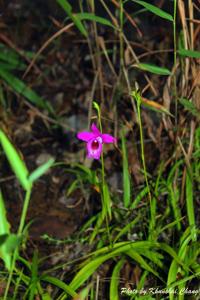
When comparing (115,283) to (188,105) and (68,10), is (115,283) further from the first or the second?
(68,10)

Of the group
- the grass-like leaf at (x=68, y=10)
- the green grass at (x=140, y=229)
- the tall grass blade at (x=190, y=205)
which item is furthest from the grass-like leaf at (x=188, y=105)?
the grass-like leaf at (x=68, y=10)

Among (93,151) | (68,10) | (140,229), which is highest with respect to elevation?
(68,10)

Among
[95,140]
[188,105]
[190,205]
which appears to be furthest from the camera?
[190,205]

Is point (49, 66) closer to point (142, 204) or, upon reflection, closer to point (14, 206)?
point (14, 206)

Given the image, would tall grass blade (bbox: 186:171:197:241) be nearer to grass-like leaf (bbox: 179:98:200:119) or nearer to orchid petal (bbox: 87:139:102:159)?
grass-like leaf (bbox: 179:98:200:119)

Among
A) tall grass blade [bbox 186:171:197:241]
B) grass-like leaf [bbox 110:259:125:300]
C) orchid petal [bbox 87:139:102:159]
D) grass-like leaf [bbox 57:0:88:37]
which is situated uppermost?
grass-like leaf [bbox 57:0:88:37]

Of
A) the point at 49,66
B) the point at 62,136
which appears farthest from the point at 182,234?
the point at 49,66

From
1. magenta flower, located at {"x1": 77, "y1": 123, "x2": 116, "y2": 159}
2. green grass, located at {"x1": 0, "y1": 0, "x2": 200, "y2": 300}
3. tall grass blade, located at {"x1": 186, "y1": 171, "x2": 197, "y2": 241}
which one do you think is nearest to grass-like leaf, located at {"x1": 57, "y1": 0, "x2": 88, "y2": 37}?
green grass, located at {"x1": 0, "y1": 0, "x2": 200, "y2": 300}

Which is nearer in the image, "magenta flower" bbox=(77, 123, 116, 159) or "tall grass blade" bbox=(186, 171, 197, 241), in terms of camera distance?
"magenta flower" bbox=(77, 123, 116, 159)

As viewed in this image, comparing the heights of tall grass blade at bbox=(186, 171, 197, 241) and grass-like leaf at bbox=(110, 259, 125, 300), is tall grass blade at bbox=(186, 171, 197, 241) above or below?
above

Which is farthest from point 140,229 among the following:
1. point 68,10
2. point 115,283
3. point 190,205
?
point 68,10

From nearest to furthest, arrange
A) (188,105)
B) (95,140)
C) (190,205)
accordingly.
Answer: (95,140), (188,105), (190,205)
